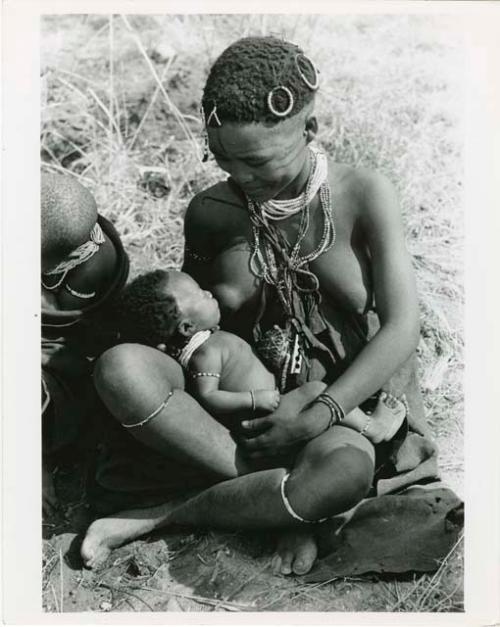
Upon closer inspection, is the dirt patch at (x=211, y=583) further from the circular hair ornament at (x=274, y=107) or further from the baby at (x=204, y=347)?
the circular hair ornament at (x=274, y=107)

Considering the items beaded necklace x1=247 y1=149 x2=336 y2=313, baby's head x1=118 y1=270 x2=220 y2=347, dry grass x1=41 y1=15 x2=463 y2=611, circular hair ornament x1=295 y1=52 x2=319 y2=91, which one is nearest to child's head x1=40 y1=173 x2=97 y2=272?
baby's head x1=118 y1=270 x2=220 y2=347

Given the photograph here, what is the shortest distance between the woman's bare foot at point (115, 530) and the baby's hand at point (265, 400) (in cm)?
42

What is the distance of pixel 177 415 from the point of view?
2777mm

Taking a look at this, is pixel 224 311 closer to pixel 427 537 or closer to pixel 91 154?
pixel 427 537

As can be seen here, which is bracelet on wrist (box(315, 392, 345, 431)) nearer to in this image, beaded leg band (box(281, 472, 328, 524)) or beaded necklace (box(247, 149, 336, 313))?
beaded leg band (box(281, 472, 328, 524))

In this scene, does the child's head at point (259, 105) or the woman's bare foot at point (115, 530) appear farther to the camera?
the woman's bare foot at point (115, 530)

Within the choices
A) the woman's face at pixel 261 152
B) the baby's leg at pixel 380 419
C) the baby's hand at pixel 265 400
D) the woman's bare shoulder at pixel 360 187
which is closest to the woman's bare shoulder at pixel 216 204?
the woman's face at pixel 261 152

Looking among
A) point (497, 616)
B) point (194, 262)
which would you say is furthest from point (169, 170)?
point (497, 616)

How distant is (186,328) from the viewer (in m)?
2.85

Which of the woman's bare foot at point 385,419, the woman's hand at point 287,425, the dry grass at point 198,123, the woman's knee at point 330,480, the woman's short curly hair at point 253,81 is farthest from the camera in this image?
the dry grass at point 198,123

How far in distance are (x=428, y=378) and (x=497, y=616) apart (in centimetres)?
103

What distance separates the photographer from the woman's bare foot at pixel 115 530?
2.88 meters

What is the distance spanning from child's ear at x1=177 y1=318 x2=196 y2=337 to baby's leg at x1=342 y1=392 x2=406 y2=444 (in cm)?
51

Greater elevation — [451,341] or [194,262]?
[194,262]
